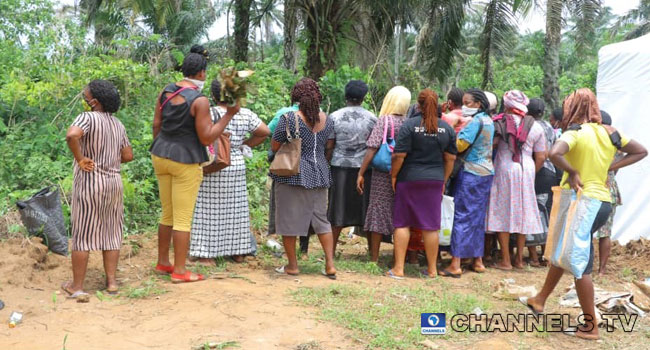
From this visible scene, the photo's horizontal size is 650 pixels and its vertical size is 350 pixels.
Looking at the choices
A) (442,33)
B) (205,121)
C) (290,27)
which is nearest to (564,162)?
(205,121)

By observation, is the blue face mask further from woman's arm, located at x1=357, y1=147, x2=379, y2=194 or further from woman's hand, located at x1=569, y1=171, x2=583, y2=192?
woman's hand, located at x1=569, y1=171, x2=583, y2=192

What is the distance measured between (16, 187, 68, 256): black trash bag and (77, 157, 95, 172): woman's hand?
3.91 feet

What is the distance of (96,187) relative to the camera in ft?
15.6

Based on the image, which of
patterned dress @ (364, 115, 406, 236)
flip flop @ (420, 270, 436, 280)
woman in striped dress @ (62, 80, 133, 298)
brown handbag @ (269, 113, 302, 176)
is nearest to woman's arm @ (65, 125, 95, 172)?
woman in striped dress @ (62, 80, 133, 298)

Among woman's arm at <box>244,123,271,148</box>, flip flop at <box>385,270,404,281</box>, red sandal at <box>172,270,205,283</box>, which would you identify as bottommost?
flip flop at <box>385,270,404,281</box>

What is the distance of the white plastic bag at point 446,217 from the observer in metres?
6.27

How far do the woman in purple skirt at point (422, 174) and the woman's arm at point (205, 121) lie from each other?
1.64 metres

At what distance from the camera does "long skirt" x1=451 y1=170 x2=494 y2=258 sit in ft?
20.7

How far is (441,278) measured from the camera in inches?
242

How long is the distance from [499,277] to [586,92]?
8.14ft

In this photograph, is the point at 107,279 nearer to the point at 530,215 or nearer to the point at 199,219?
the point at 199,219

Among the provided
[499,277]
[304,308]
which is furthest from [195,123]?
[499,277]

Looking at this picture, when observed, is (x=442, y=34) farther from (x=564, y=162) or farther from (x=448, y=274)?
(x=564, y=162)

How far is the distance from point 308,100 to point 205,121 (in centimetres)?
98
